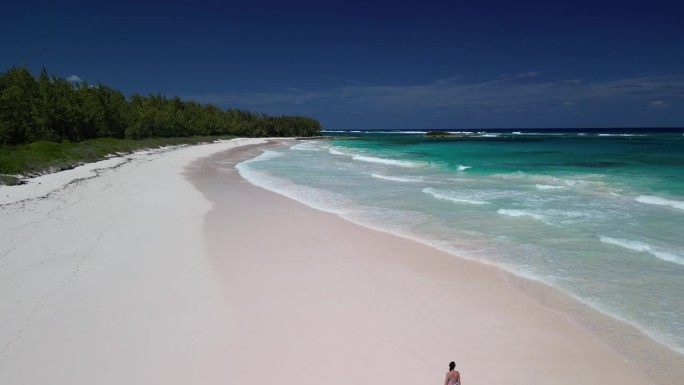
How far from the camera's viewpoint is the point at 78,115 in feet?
156

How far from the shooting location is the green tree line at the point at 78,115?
3650 cm

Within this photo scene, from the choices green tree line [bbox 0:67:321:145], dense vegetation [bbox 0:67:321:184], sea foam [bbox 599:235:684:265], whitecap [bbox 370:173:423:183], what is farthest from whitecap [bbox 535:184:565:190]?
green tree line [bbox 0:67:321:145]

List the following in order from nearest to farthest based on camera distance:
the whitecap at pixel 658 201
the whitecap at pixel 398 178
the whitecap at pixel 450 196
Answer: the whitecap at pixel 658 201 < the whitecap at pixel 450 196 < the whitecap at pixel 398 178

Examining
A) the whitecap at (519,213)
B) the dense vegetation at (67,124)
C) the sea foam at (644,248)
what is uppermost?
the dense vegetation at (67,124)

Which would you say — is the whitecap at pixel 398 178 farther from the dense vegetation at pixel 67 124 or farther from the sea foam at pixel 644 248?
the dense vegetation at pixel 67 124

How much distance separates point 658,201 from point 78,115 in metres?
53.0

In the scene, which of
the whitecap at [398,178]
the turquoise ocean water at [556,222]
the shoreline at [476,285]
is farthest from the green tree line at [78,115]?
the whitecap at [398,178]

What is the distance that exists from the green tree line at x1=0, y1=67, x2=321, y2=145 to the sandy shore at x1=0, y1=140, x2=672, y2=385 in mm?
31404

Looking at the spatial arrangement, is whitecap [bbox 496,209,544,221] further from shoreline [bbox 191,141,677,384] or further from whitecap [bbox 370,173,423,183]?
whitecap [bbox 370,173,423,183]

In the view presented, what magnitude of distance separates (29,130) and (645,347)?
147 feet

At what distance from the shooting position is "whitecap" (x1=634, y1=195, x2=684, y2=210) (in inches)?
667

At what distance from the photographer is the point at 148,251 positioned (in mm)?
10047

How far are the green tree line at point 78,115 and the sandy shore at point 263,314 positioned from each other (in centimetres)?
3140

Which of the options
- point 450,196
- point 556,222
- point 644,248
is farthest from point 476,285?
point 450,196
